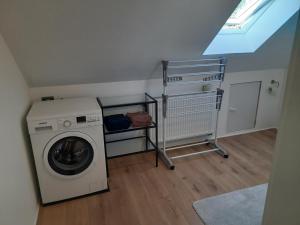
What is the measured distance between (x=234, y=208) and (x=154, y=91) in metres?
1.53

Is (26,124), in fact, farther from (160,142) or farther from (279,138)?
(279,138)

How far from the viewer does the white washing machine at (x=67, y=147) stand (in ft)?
6.09

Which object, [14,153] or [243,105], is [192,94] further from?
[14,153]

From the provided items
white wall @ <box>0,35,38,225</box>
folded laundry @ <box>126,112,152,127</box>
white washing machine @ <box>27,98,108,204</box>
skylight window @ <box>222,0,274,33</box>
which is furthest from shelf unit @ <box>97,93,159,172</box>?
skylight window @ <box>222,0,274,33</box>

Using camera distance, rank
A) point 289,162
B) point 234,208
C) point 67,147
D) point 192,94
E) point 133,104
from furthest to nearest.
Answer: point 192,94 < point 133,104 < point 67,147 < point 234,208 < point 289,162

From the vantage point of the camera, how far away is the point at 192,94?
2803 millimetres

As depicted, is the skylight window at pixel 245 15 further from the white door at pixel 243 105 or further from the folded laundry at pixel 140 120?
the folded laundry at pixel 140 120

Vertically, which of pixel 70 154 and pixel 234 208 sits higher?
pixel 70 154

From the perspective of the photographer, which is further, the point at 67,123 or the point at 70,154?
the point at 70,154

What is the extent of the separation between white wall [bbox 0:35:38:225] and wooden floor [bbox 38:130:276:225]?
14.4 inches

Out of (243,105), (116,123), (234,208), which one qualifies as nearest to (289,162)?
(234,208)

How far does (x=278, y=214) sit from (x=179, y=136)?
1950 mm

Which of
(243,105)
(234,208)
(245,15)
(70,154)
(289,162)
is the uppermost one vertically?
(245,15)

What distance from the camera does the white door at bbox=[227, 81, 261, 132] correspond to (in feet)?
10.5
